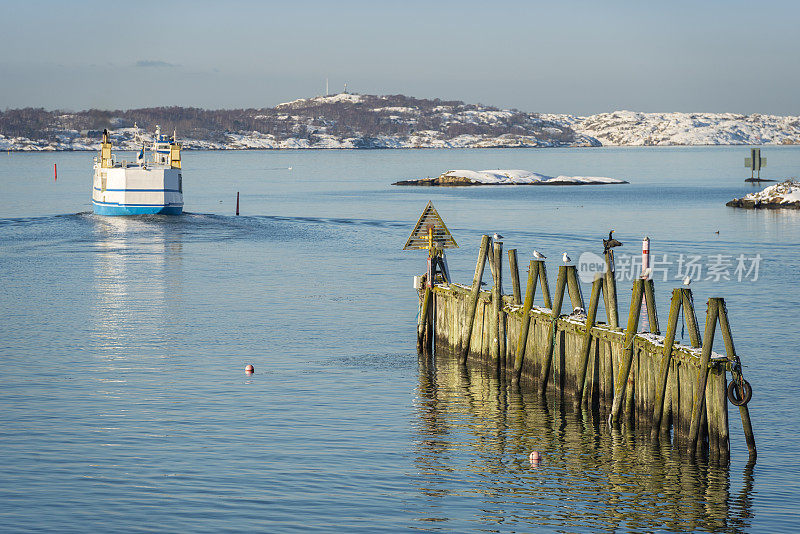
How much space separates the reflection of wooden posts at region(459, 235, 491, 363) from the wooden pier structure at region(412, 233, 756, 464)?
3 centimetres

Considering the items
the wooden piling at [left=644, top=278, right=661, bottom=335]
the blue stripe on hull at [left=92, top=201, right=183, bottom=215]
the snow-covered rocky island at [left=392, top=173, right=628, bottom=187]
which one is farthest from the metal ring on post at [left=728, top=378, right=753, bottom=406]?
the snow-covered rocky island at [left=392, top=173, right=628, bottom=187]

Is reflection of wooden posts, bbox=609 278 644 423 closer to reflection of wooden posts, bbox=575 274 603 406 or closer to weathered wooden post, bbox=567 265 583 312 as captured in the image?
reflection of wooden posts, bbox=575 274 603 406

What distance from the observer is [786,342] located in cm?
3422

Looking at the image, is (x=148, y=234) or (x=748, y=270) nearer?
(x=748, y=270)

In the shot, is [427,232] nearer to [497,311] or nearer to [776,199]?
[497,311]

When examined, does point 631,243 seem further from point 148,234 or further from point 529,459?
point 529,459

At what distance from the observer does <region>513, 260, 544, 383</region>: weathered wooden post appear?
27094mm

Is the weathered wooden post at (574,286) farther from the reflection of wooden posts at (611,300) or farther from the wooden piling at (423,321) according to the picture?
the wooden piling at (423,321)

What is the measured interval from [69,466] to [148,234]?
196 feet

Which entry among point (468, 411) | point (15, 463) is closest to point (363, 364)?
point (468, 411)

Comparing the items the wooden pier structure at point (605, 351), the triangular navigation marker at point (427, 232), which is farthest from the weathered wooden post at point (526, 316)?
the triangular navigation marker at point (427, 232)

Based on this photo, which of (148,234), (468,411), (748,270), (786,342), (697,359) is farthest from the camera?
(148,234)

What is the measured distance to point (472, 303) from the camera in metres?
30.3

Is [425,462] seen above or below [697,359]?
below
